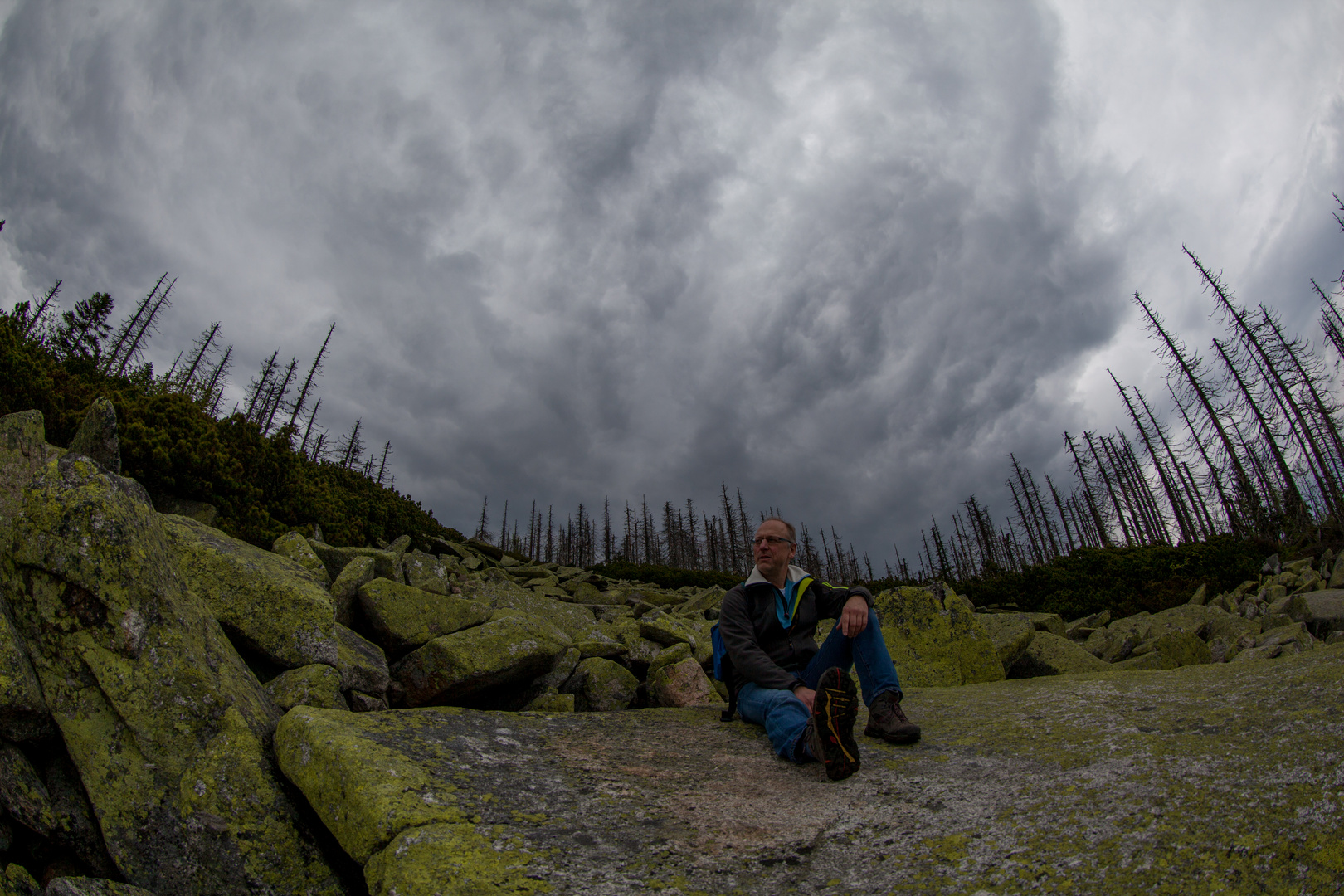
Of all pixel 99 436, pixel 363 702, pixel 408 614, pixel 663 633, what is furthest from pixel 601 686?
pixel 99 436

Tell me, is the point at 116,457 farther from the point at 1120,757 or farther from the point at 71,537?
the point at 1120,757

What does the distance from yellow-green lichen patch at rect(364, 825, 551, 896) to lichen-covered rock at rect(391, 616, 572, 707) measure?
314 centimetres

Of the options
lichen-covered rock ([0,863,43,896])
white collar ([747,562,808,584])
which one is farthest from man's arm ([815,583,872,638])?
lichen-covered rock ([0,863,43,896])

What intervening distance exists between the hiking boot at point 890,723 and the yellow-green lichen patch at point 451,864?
2.23m

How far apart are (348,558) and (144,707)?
4.41 metres

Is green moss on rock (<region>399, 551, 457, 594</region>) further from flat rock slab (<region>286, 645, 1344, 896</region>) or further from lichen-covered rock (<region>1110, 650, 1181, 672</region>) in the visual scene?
lichen-covered rock (<region>1110, 650, 1181, 672</region>)

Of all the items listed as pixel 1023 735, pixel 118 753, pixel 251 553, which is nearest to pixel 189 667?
pixel 118 753

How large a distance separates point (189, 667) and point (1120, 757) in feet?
16.1

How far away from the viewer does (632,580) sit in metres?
24.6

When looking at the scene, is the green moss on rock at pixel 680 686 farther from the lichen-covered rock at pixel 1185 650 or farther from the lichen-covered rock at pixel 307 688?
the lichen-covered rock at pixel 1185 650

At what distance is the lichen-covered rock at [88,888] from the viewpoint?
231cm

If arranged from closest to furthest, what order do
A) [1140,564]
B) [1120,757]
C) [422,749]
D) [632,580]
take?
[1120,757] → [422,749] → [1140,564] → [632,580]

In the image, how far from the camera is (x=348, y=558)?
7312 mm

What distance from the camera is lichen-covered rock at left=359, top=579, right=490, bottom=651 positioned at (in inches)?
239
